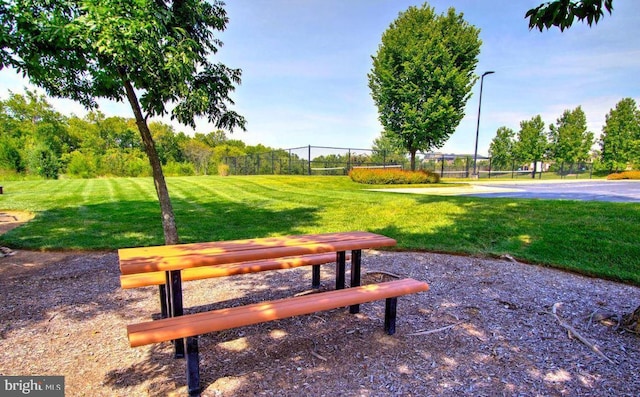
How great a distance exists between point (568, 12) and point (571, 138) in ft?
138

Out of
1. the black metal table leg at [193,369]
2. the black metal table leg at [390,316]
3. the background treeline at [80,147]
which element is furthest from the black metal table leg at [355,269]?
the background treeline at [80,147]

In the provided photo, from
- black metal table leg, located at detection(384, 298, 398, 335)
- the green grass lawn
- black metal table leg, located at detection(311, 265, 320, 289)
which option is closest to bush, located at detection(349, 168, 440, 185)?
the green grass lawn

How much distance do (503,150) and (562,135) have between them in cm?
667

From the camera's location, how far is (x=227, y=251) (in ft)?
8.25

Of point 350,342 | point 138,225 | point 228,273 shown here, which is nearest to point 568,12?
point 350,342

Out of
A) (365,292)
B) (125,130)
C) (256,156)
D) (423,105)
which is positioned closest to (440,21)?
(423,105)

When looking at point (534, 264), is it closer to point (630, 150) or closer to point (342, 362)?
point (342, 362)

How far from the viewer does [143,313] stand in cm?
316

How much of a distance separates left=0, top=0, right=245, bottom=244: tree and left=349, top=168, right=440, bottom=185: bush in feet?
41.8

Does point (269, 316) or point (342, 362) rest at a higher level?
point (269, 316)

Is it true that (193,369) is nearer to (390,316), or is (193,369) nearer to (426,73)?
(390,316)

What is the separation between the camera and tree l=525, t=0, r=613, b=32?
232 centimetres

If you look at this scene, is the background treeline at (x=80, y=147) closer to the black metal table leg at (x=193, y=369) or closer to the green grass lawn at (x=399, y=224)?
the green grass lawn at (x=399, y=224)

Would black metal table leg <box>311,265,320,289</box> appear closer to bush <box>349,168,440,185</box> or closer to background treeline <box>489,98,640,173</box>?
bush <box>349,168,440,185</box>
